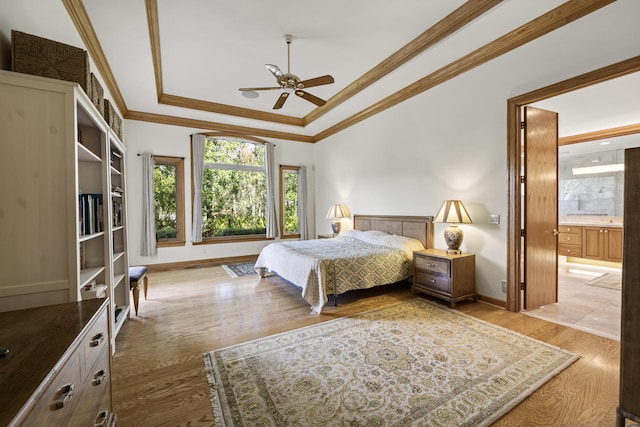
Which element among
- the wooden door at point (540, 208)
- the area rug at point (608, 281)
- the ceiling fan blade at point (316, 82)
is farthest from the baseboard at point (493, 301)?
the ceiling fan blade at point (316, 82)

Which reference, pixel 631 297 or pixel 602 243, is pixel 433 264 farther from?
pixel 602 243

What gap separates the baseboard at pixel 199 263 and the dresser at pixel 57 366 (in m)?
4.46

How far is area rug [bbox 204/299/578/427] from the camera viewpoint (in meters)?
1.61

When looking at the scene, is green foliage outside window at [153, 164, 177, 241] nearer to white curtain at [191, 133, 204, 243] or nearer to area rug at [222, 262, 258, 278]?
white curtain at [191, 133, 204, 243]

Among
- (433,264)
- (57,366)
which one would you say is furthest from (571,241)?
(57,366)

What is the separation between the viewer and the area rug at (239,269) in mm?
5011

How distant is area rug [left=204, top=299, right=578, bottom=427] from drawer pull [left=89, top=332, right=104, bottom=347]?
78 cm

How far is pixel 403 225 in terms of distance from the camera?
4.45 meters

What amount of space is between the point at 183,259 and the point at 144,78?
10.9 ft

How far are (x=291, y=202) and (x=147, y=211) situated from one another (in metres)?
3.07

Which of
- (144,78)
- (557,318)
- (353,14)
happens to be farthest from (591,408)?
(144,78)

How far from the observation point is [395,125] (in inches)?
183

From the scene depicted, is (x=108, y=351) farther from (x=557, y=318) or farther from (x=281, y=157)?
(x=281, y=157)

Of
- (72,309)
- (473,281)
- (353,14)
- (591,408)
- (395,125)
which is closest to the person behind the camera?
(72,309)
